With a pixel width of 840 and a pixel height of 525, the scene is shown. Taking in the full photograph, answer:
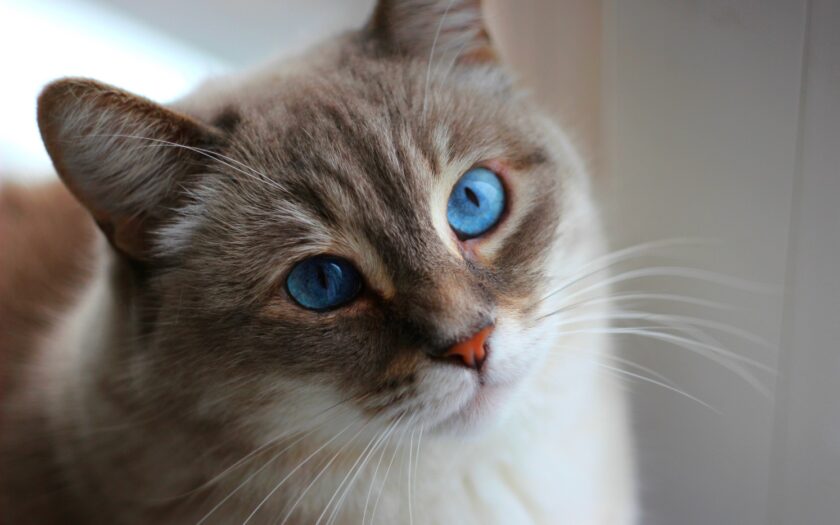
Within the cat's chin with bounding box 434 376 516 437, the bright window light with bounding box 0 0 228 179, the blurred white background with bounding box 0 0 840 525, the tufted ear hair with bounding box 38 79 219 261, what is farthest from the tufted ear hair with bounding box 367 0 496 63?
the cat's chin with bounding box 434 376 516 437

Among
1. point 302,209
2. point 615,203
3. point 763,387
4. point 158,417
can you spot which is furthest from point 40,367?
point 763,387

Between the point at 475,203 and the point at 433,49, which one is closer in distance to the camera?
the point at 475,203

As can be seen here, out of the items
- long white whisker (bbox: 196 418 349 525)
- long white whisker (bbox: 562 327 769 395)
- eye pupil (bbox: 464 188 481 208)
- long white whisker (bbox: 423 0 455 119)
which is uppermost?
long white whisker (bbox: 423 0 455 119)

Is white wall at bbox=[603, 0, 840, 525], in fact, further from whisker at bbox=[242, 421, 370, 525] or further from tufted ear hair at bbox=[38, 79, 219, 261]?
tufted ear hair at bbox=[38, 79, 219, 261]

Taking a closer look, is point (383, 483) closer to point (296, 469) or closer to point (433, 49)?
point (296, 469)

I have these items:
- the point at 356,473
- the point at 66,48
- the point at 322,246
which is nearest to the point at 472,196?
the point at 322,246

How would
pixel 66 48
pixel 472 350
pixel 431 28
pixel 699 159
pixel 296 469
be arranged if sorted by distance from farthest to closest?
pixel 66 48, pixel 431 28, pixel 699 159, pixel 296 469, pixel 472 350

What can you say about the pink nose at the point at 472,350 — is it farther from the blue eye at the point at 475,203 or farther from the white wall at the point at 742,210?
the white wall at the point at 742,210
